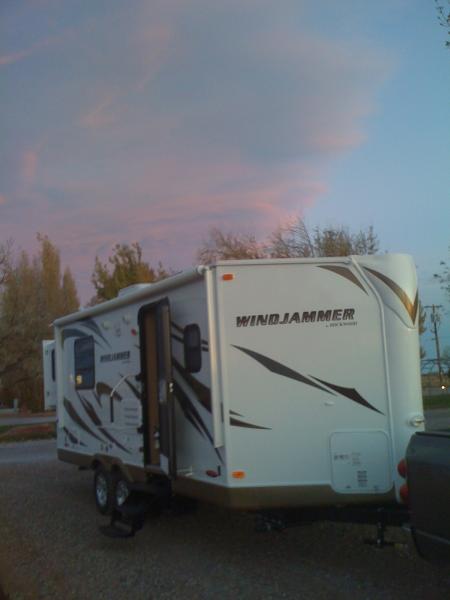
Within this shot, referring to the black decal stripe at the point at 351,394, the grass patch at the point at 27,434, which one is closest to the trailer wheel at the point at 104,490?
the black decal stripe at the point at 351,394

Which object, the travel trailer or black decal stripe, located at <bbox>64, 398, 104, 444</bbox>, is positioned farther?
black decal stripe, located at <bbox>64, 398, 104, 444</bbox>

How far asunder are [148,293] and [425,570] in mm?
4035

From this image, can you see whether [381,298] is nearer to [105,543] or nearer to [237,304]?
[237,304]

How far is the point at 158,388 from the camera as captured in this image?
24.9 ft

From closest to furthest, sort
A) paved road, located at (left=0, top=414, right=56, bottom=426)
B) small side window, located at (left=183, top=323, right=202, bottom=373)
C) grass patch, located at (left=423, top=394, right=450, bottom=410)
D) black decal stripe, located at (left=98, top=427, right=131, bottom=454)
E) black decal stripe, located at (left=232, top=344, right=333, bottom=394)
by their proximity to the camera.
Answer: black decal stripe, located at (left=232, top=344, right=333, bottom=394) → small side window, located at (left=183, top=323, right=202, bottom=373) → black decal stripe, located at (left=98, top=427, right=131, bottom=454) → grass patch, located at (left=423, top=394, right=450, bottom=410) → paved road, located at (left=0, top=414, right=56, bottom=426)

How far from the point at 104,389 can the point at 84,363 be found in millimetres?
991

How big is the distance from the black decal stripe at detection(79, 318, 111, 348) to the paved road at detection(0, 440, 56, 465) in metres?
6.98

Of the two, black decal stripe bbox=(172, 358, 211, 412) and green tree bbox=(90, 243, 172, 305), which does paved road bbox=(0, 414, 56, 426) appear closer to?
green tree bbox=(90, 243, 172, 305)

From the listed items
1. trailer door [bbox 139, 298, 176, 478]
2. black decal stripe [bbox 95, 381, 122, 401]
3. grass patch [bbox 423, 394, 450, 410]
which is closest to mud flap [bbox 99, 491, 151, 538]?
trailer door [bbox 139, 298, 176, 478]

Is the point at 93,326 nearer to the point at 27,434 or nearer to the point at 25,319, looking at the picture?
the point at 27,434

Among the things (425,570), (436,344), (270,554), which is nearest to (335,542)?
(270,554)

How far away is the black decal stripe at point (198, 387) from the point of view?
6679 mm

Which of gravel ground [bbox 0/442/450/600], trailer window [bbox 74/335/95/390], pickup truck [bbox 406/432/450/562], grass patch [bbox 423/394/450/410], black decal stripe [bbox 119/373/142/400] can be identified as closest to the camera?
pickup truck [bbox 406/432/450/562]

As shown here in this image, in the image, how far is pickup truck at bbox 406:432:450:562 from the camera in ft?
16.2
